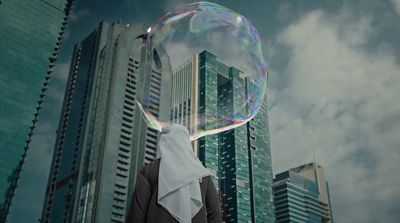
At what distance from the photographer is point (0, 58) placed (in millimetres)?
55531

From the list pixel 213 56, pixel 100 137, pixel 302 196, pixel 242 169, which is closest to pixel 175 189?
pixel 213 56

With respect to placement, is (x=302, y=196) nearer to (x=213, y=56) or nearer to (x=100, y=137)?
(x=100, y=137)

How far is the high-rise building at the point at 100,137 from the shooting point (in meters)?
59.6

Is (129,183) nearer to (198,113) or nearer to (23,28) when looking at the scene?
(23,28)

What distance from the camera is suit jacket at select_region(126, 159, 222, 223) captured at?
2.28m

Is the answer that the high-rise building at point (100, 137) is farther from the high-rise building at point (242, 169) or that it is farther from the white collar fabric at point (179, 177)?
the white collar fabric at point (179, 177)

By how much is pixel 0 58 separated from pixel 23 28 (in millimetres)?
6983

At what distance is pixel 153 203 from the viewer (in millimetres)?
2326

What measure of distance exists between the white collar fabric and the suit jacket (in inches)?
1.8

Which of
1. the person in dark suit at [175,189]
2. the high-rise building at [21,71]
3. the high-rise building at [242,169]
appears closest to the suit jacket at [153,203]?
the person in dark suit at [175,189]

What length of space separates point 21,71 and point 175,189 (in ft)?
204

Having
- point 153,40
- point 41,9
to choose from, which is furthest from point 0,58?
point 153,40

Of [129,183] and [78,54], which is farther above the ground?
[78,54]

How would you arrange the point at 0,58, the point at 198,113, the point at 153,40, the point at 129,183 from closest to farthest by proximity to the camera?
the point at 198,113 < the point at 153,40 < the point at 0,58 < the point at 129,183
